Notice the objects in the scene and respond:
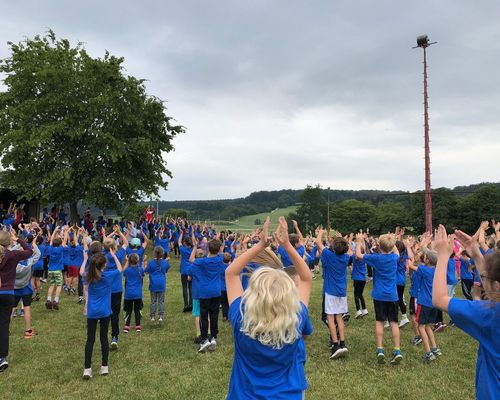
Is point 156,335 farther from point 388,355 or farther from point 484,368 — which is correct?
point 484,368

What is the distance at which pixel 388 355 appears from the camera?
23.2 feet

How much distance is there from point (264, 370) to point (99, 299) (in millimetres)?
4602

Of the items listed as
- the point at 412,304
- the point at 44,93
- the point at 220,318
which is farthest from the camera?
the point at 44,93

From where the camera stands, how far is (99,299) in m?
6.14

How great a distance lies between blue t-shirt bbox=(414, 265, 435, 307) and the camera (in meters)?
6.84

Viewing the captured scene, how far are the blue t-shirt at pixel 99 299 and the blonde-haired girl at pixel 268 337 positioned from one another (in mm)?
4331

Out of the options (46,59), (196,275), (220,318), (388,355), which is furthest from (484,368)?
(46,59)

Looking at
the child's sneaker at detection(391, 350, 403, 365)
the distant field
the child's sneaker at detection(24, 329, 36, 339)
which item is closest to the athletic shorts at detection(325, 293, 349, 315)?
the child's sneaker at detection(391, 350, 403, 365)

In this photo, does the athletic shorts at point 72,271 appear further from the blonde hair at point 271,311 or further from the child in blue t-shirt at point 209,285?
the blonde hair at point 271,311

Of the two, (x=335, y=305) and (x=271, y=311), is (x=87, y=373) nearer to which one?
(x=335, y=305)

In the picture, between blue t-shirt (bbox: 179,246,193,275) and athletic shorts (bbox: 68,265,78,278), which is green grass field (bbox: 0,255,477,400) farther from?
athletic shorts (bbox: 68,265,78,278)

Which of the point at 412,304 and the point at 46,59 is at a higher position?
the point at 46,59

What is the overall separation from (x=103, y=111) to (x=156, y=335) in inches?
777

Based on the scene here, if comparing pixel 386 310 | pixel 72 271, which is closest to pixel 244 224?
pixel 72 271
